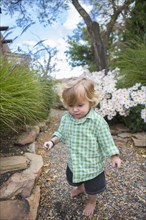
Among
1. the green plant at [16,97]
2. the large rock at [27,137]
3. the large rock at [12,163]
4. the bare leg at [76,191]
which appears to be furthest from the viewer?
the large rock at [27,137]

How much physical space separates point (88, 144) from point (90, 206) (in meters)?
0.50

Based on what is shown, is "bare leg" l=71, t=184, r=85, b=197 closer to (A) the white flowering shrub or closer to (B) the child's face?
(B) the child's face

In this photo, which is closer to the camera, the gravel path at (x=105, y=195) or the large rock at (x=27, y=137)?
the gravel path at (x=105, y=195)

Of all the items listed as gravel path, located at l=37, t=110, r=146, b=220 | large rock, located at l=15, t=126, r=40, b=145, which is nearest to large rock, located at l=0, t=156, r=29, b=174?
gravel path, located at l=37, t=110, r=146, b=220

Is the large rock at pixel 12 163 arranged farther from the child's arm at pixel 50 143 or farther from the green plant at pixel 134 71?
the green plant at pixel 134 71

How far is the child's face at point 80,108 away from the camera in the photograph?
1.40m

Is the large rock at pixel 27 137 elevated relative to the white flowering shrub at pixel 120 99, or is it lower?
lower

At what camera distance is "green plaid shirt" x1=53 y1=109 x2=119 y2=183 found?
1423mm

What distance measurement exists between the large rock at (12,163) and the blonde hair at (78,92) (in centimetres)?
83

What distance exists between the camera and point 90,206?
162cm

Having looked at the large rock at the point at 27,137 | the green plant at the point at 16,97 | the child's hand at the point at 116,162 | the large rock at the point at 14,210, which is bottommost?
the large rock at the point at 14,210

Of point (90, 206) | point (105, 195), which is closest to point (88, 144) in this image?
point (90, 206)

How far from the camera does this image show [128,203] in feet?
5.59

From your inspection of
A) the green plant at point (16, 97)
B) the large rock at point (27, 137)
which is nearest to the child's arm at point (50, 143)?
the green plant at point (16, 97)
